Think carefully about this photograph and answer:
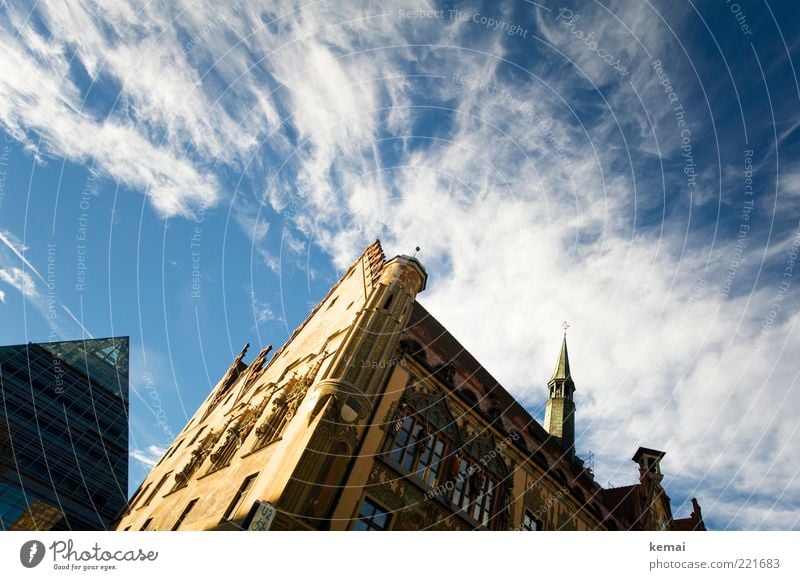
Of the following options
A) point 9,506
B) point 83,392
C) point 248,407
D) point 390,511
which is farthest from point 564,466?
point 83,392

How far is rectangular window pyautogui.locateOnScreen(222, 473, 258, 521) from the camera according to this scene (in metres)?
14.2

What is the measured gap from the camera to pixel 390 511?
14688mm

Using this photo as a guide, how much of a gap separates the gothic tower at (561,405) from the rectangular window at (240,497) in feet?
118

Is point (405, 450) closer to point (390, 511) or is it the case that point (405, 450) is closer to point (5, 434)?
point (390, 511)

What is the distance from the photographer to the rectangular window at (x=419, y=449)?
16.2 metres

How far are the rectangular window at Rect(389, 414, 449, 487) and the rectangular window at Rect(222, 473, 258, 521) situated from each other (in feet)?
15.2

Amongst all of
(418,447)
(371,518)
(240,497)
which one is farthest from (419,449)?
(240,497)
